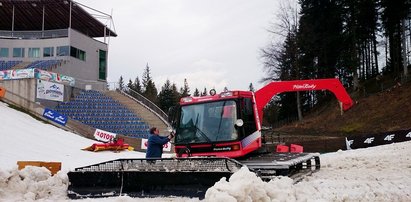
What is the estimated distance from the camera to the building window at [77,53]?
42.5 m

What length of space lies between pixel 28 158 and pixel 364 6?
123ft

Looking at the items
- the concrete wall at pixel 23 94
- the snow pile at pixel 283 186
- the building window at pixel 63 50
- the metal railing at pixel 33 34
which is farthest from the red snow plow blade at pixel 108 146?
the metal railing at pixel 33 34

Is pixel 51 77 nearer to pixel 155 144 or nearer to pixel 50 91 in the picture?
pixel 50 91

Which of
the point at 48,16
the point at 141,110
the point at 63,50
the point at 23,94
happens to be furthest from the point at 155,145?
the point at 48,16

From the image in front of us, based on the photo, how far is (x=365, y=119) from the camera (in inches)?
1325

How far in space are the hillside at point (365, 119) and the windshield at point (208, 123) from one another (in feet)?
57.8

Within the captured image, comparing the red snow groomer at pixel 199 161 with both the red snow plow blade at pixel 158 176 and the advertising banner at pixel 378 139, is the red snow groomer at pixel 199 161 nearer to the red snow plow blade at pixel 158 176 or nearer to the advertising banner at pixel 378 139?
the red snow plow blade at pixel 158 176

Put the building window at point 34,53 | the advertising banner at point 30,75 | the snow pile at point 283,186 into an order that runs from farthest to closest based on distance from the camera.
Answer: the building window at point 34,53 < the advertising banner at point 30,75 < the snow pile at point 283,186

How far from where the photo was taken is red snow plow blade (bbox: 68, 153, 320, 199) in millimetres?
6957

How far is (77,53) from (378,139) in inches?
1297

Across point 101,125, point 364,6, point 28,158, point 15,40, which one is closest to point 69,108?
point 101,125

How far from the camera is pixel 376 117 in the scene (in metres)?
32.9

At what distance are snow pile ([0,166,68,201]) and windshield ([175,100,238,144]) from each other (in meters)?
3.10

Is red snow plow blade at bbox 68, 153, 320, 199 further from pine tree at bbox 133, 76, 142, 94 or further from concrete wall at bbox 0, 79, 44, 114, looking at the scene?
pine tree at bbox 133, 76, 142, 94
